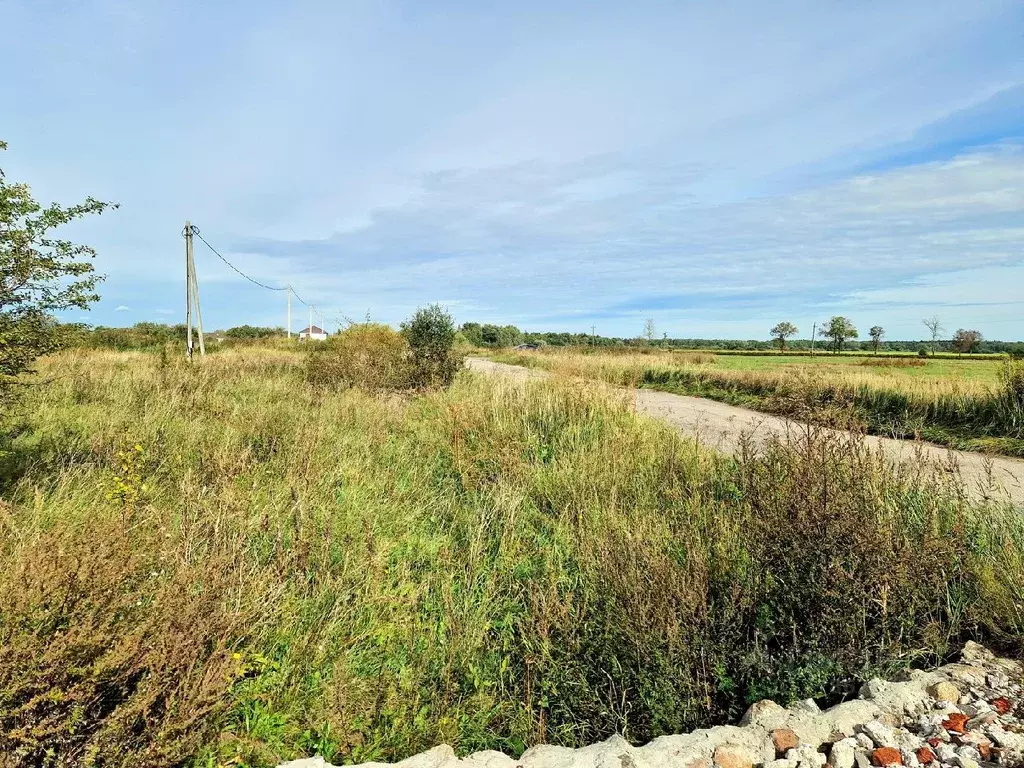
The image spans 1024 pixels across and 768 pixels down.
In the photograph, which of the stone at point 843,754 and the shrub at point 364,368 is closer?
the stone at point 843,754

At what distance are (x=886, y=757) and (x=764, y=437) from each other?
5.95 meters

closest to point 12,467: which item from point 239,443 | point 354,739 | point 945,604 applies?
point 239,443

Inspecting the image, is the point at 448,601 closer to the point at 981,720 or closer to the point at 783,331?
the point at 981,720

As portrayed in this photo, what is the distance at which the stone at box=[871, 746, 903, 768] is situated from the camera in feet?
6.95

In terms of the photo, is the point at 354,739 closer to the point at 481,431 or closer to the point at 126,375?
the point at 481,431

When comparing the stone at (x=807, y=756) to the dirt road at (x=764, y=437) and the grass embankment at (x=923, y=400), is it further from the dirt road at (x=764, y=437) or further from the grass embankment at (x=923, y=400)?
the grass embankment at (x=923, y=400)

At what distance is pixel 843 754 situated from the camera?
216 cm

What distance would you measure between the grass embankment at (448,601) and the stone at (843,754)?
504 mm

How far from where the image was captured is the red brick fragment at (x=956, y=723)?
231 cm

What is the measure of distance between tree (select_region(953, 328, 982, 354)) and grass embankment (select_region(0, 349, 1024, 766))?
277 ft

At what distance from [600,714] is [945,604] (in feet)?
7.85

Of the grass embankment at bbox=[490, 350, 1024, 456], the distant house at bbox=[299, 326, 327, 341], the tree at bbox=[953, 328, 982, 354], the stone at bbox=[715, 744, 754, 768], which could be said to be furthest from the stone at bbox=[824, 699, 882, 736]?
the tree at bbox=[953, 328, 982, 354]

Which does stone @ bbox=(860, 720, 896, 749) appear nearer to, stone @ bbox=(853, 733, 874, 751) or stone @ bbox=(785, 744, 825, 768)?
stone @ bbox=(853, 733, 874, 751)

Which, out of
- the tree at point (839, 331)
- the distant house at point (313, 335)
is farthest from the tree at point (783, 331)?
the distant house at point (313, 335)
